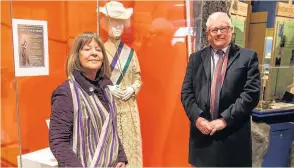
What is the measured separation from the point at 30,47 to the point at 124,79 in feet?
2.40

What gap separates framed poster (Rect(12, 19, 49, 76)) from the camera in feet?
6.71

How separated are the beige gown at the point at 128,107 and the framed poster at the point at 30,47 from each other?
1.61 feet

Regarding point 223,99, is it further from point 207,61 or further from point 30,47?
point 30,47

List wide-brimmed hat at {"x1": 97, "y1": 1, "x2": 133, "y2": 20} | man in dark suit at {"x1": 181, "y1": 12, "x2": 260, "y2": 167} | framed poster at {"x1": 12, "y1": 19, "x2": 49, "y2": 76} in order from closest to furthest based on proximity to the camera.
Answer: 1. man in dark suit at {"x1": 181, "y1": 12, "x2": 260, "y2": 167}
2. framed poster at {"x1": 12, "y1": 19, "x2": 49, "y2": 76}
3. wide-brimmed hat at {"x1": 97, "y1": 1, "x2": 133, "y2": 20}

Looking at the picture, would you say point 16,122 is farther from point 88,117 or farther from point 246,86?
point 246,86

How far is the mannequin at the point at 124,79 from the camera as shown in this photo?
2.26 meters

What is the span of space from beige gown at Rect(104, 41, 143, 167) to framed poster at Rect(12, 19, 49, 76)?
490 mm

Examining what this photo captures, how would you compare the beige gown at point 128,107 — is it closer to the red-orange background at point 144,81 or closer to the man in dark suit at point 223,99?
the red-orange background at point 144,81

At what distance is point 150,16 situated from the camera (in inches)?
109

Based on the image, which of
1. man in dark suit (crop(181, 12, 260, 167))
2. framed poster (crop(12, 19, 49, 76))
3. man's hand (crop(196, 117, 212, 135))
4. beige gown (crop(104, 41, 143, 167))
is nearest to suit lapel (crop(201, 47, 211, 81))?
man in dark suit (crop(181, 12, 260, 167))

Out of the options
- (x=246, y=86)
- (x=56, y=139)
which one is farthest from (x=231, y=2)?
(x=56, y=139)

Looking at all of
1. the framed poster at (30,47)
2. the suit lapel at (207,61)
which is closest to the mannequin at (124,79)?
the framed poster at (30,47)

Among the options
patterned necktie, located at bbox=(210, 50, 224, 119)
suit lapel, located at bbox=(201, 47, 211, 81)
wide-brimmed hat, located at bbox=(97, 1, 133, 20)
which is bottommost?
patterned necktie, located at bbox=(210, 50, 224, 119)

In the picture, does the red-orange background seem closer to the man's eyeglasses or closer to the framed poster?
the framed poster
